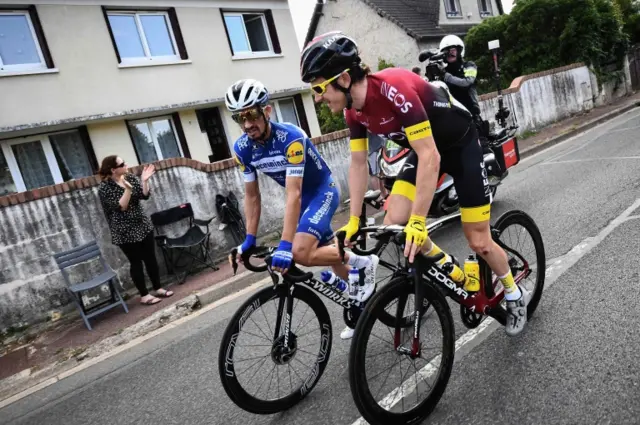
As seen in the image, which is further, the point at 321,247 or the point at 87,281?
the point at 87,281

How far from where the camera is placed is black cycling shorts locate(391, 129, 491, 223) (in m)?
2.71

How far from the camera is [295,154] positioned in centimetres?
299

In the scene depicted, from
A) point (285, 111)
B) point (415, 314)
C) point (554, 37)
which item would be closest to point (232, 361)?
point (415, 314)

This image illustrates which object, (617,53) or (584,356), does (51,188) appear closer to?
(584,356)

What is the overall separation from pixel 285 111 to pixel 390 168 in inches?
447

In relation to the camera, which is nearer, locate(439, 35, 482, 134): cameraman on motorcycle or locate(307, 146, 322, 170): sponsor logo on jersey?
locate(307, 146, 322, 170): sponsor logo on jersey

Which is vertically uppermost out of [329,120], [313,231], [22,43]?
[22,43]

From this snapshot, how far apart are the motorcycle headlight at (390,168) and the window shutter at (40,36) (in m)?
9.78

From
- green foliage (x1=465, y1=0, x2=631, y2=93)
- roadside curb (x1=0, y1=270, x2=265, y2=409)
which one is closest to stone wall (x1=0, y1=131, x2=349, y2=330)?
roadside curb (x1=0, y1=270, x2=265, y2=409)

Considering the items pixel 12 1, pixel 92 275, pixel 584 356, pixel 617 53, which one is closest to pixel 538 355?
pixel 584 356

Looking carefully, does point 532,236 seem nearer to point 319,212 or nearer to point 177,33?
point 319,212

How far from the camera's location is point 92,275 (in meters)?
6.21

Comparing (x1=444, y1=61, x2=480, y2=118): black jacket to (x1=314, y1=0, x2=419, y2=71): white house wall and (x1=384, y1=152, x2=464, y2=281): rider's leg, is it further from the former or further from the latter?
(x1=314, y1=0, x2=419, y2=71): white house wall

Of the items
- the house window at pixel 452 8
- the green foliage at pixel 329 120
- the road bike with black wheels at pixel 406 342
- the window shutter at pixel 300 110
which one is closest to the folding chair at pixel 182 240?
the road bike with black wheels at pixel 406 342
